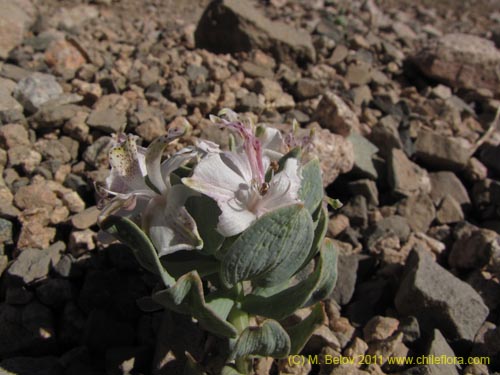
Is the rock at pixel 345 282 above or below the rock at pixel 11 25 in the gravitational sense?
below

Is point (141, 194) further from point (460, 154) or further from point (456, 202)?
point (460, 154)

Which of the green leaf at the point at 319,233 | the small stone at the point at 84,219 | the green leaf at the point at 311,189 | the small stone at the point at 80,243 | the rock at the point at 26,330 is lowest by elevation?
the rock at the point at 26,330

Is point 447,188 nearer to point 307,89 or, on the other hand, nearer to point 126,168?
point 307,89

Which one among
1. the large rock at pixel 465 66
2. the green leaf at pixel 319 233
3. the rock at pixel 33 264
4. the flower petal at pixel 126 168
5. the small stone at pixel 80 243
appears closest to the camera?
the flower petal at pixel 126 168

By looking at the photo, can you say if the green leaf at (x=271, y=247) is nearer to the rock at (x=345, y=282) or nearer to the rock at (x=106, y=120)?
the rock at (x=345, y=282)

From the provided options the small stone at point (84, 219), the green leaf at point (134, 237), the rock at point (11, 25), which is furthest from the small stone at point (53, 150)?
the green leaf at point (134, 237)

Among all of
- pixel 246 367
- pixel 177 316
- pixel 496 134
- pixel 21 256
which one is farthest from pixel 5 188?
pixel 496 134
